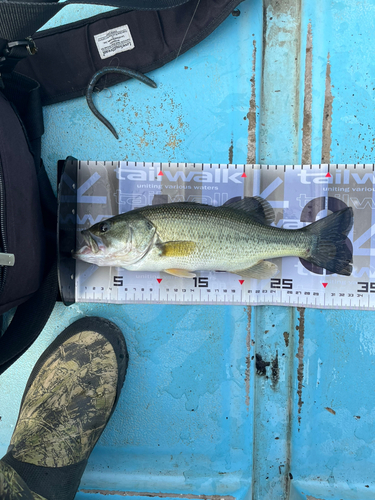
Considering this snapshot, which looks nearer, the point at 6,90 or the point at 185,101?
the point at 6,90

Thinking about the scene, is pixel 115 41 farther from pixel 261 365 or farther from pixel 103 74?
pixel 261 365

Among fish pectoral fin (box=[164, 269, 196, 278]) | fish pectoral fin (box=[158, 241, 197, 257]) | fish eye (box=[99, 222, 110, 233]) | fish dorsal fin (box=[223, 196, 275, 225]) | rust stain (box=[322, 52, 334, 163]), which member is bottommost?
fish pectoral fin (box=[164, 269, 196, 278])

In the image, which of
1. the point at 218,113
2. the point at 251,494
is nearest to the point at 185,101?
the point at 218,113

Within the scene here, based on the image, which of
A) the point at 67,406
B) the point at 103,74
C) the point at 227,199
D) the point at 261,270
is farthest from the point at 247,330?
the point at 103,74

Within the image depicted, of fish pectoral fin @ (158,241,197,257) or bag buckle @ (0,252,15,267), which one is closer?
bag buckle @ (0,252,15,267)

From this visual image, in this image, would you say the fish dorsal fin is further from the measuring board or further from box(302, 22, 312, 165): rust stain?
box(302, 22, 312, 165): rust stain

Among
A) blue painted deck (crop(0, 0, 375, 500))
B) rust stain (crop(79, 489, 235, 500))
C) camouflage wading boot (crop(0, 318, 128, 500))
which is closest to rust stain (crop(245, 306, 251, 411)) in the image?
blue painted deck (crop(0, 0, 375, 500))

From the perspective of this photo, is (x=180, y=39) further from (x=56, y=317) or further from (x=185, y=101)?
(x=56, y=317)
